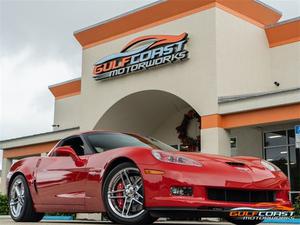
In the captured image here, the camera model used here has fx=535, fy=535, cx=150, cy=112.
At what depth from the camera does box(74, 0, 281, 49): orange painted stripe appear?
1792 centimetres

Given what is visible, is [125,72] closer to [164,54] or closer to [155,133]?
[164,54]

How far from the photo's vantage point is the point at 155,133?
22.7m

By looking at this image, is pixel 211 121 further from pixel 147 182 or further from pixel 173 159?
pixel 147 182

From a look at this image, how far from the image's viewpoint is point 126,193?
19.8 feet

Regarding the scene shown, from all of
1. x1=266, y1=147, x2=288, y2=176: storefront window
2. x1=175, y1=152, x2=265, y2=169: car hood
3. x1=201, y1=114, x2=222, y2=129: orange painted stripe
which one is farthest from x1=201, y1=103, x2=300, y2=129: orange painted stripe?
x1=175, y1=152, x2=265, y2=169: car hood

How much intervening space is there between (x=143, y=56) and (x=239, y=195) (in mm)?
13769

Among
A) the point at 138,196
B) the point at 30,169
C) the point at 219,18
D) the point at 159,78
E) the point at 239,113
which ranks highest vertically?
the point at 219,18

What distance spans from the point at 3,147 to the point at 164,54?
11.3m

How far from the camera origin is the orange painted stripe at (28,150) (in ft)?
78.2

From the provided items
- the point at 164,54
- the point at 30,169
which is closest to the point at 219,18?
the point at 164,54

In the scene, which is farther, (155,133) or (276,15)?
(155,133)

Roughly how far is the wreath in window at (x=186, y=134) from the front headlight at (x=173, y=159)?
14.6 metres

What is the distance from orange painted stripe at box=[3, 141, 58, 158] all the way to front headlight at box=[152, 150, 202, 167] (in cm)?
1792

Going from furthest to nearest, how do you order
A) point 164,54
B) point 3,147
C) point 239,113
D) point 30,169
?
point 3,147
point 164,54
point 239,113
point 30,169
